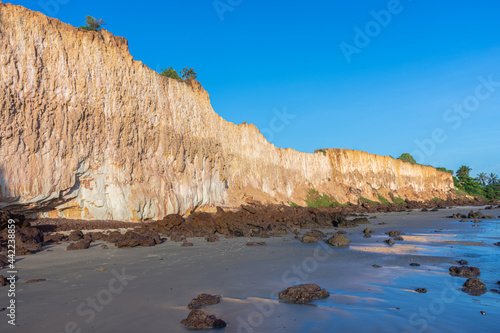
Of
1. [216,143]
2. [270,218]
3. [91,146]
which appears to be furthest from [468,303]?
[216,143]

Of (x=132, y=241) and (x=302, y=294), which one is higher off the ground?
(x=132, y=241)

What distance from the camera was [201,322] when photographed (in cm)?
377

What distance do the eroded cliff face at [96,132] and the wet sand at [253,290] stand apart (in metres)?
9.06

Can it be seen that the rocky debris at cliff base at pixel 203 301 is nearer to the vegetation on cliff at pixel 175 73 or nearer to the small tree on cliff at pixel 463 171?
the vegetation on cliff at pixel 175 73

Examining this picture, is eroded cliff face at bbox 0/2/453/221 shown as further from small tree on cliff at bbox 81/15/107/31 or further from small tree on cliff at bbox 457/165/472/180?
small tree on cliff at bbox 457/165/472/180

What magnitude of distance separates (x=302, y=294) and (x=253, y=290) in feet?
3.04

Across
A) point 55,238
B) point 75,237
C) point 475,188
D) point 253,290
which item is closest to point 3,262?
point 55,238

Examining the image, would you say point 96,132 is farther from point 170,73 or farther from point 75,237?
point 170,73

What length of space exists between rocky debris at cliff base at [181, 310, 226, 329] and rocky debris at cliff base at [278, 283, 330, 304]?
1252 mm

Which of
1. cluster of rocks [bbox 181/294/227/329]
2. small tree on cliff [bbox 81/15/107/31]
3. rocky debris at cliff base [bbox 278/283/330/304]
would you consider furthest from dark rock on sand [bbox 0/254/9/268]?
small tree on cliff [bbox 81/15/107/31]

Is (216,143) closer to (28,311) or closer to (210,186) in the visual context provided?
(210,186)

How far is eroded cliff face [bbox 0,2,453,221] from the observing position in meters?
16.2

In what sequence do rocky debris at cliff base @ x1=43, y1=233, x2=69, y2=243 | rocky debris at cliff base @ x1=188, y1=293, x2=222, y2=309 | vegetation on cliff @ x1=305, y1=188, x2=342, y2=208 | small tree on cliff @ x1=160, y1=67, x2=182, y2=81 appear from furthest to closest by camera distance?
vegetation on cliff @ x1=305, y1=188, x2=342, y2=208
small tree on cliff @ x1=160, y1=67, x2=182, y2=81
rocky debris at cliff base @ x1=43, y1=233, x2=69, y2=243
rocky debris at cliff base @ x1=188, y1=293, x2=222, y2=309

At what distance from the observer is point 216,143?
32156 mm
